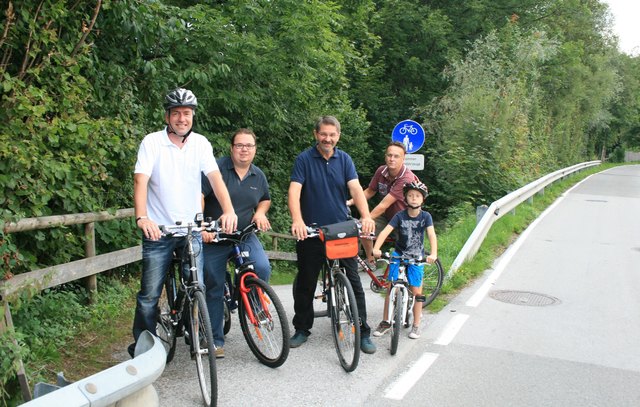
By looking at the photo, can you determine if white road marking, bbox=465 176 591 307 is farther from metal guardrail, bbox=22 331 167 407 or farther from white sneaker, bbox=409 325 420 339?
metal guardrail, bbox=22 331 167 407

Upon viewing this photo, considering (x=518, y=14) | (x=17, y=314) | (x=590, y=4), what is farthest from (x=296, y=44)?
(x=590, y=4)

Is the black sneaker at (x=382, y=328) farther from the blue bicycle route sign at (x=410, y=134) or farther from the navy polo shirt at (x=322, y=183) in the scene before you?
the blue bicycle route sign at (x=410, y=134)

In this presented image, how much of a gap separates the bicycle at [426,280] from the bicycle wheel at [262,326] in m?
1.97

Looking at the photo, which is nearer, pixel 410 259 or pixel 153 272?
pixel 153 272

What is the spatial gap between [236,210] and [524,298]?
4.33 meters

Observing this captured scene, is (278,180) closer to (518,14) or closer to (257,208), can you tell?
(257,208)

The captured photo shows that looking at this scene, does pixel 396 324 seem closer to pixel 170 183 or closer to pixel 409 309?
pixel 409 309

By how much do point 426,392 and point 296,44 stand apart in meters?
9.44

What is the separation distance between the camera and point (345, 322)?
5.16m

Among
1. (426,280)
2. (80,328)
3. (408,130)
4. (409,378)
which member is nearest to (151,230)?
(80,328)

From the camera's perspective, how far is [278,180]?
1719cm

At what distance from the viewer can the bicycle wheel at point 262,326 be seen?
490cm

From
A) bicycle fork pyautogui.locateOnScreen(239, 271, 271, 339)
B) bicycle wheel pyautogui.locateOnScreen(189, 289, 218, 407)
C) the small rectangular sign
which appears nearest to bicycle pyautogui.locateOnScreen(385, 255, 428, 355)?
bicycle fork pyautogui.locateOnScreen(239, 271, 271, 339)

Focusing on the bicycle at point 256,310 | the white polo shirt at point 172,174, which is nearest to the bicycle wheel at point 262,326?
the bicycle at point 256,310
